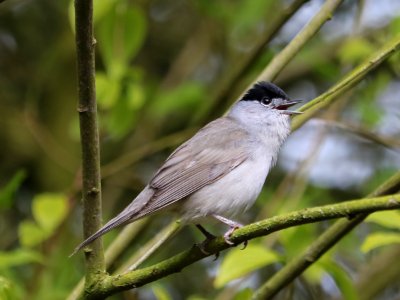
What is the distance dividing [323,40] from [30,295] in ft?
10.6

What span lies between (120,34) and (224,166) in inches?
44.1

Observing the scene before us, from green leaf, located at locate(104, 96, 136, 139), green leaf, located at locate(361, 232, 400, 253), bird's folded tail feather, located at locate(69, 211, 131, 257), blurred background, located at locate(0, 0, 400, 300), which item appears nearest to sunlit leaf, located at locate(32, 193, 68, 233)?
blurred background, located at locate(0, 0, 400, 300)

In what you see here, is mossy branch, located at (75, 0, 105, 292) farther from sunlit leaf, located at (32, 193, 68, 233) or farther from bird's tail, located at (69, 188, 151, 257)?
sunlit leaf, located at (32, 193, 68, 233)

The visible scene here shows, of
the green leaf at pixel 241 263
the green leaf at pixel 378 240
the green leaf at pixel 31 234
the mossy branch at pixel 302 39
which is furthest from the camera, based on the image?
the green leaf at pixel 31 234

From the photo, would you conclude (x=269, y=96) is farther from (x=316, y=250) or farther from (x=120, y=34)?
(x=316, y=250)

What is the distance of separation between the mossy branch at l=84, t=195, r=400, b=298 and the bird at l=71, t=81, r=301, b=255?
0.96ft

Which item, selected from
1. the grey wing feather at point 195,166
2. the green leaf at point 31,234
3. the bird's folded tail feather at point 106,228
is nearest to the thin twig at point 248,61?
the grey wing feather at point 195,166

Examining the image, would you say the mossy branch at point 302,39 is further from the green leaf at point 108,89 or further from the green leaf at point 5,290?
the green leaf at point 5,290

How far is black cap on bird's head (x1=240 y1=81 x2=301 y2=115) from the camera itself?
12.9 ft

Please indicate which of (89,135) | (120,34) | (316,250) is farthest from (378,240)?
(120,34)

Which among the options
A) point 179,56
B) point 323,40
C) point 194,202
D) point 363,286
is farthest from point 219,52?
point 194,202

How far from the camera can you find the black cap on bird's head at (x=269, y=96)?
394 cm

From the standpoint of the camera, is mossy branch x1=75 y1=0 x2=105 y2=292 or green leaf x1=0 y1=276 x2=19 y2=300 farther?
green leaf x1=0 y1=276 x2=19 y2=300

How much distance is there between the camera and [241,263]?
3.31 metres
